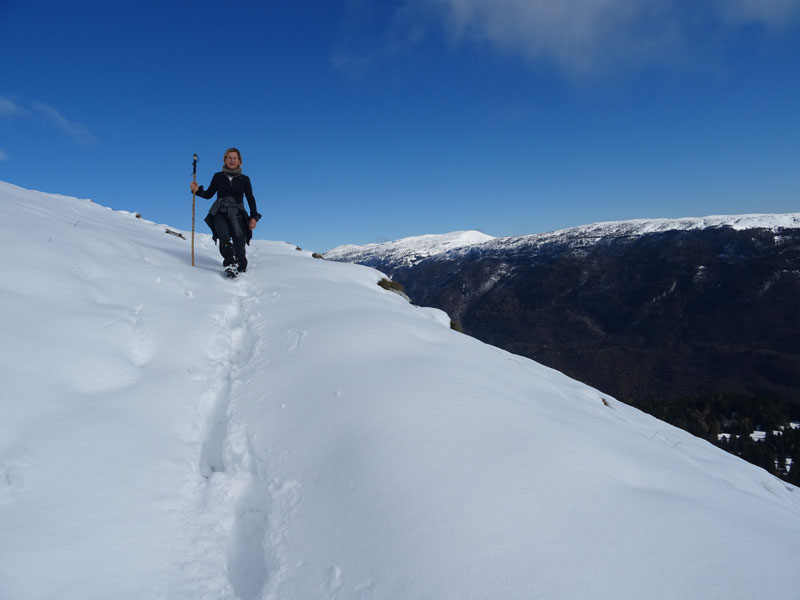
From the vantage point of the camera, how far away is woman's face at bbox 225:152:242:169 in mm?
9703

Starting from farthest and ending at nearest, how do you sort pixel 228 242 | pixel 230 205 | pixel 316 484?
1. pixel 228 242
2. pixel 230 205
3. pixel 316 484

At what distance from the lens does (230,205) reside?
963cm


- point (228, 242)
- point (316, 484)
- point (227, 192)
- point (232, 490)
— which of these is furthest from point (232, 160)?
point (316, 484)

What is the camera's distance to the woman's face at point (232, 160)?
31.8ft

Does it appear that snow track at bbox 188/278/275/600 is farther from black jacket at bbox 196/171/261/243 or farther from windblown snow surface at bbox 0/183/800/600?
black jacket at bbox 196/171/261/243

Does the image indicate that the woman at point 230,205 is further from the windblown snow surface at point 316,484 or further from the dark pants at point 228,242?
the windblown snow surface at point 316,484

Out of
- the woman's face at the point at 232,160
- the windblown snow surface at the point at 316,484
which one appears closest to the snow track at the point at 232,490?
the windblown snow surface at the point at 316,484

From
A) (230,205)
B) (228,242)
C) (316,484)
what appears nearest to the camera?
(316,484)

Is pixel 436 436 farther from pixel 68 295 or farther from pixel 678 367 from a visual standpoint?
pixel 678 367

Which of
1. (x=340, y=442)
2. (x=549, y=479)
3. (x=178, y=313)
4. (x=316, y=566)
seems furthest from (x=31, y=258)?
(x=549, y=479)

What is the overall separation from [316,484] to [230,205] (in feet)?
27.2

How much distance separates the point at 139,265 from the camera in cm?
753

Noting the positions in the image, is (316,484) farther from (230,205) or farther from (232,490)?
(230,205)

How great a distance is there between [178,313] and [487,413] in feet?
16.2
